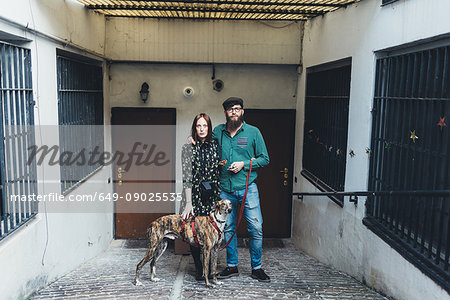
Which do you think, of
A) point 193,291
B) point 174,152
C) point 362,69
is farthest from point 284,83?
point 193,291

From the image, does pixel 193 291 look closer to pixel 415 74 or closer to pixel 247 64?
pixel 415 74

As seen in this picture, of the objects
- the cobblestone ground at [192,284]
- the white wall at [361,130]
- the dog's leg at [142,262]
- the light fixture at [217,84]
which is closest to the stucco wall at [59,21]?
the light fixture at [217,84]

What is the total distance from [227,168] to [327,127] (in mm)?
2441

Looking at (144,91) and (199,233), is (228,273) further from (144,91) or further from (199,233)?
(144,91)

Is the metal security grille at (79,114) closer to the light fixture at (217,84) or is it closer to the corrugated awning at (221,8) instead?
the corrugated awning at (221,8)

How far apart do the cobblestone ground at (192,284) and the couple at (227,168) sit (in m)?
0.26

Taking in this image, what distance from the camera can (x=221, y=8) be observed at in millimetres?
6145

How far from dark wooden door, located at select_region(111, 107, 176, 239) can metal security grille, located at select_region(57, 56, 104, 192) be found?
2.20ft

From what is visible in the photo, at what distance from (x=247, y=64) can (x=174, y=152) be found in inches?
84.0

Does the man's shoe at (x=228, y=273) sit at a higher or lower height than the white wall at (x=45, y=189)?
lower

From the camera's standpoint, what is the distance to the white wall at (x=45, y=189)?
3641 millimetres

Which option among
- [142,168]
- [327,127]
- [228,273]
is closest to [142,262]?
[228,273]

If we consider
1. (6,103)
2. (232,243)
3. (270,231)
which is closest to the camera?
(6,103)

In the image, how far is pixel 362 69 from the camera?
480 cm
